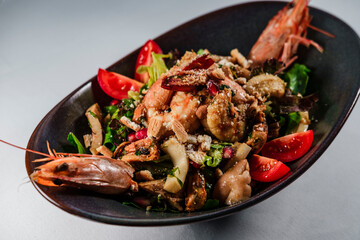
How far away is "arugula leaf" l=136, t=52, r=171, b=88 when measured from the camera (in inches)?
165

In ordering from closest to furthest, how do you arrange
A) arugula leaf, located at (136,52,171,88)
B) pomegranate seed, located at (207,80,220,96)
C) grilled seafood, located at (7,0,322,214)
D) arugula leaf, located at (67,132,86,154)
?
1. grilled seafood, located at (7,0,322,214)
2. pomegranate seed, located at (207,80,220,96)
3. arugula leaf, located at (67,132,86,154)
4. arugula leaf, located at (136,52,171,88)

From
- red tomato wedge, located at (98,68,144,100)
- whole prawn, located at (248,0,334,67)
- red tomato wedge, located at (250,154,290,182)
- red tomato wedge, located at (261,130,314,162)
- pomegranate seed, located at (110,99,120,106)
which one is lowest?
red tomato wedge, located at (250,154,290,182)

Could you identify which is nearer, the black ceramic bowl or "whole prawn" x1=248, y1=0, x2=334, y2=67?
the black ceramic bowl

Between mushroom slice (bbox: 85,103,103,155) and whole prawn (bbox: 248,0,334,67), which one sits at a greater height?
whole prawn (bbox: 248,0,334,67)

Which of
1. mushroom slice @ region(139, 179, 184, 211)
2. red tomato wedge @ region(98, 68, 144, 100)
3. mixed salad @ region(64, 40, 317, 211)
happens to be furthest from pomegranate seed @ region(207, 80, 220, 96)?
red tomato wedge @ region(98, 68, 144, 100)

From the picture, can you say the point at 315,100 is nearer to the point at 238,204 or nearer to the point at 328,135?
the point at 328,135

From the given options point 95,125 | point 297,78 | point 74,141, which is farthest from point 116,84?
point 297,78

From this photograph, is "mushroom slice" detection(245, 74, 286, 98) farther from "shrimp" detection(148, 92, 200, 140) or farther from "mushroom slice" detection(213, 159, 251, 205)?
"mushroom slice" detection(213, 159, 251, 205)

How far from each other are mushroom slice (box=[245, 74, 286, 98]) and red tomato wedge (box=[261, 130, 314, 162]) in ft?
1.89

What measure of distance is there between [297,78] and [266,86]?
0.70 meters

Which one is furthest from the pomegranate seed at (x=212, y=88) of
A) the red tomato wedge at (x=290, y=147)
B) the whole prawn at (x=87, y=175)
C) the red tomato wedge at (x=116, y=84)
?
the red tomato wedge at (x=116, y=84)

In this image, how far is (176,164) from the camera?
10.1 feet

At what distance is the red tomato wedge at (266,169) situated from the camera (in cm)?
311

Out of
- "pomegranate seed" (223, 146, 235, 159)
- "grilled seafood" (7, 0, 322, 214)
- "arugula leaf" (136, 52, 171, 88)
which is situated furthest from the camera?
"arugula leaf" (136, 52, 171, 88)
